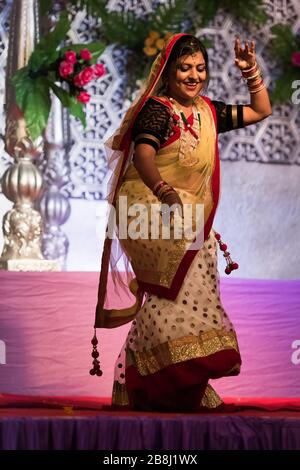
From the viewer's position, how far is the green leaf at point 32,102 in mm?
5945

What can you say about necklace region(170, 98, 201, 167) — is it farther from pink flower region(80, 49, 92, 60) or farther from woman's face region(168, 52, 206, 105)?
pink flower region(80, 49, 92, 60)

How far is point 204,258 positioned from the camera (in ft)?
11.5

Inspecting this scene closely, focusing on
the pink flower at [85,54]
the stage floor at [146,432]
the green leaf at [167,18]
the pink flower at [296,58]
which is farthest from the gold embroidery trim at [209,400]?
the pink flower at [296,58]

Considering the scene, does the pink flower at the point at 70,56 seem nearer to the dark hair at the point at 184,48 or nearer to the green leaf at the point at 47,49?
the green leaf at the point at 47,49

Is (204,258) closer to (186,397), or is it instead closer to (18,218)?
(186,397)

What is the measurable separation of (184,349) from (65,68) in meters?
3.12

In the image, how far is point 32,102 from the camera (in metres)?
5.95

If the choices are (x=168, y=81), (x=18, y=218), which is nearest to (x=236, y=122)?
(x=168, y=81)

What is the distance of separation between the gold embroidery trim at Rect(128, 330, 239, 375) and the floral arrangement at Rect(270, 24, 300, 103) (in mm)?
4075

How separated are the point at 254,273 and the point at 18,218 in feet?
6.57

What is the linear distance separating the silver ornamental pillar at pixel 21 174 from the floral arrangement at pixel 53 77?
72 mm

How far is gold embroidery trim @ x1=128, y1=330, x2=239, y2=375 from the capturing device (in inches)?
132

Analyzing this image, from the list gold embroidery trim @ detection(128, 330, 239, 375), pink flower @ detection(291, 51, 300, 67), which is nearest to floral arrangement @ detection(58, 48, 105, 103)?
pink flower @ detection(291, 51, 300, 67)

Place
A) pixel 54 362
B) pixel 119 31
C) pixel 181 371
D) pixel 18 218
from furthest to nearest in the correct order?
pixel 119 31 → pixel 18 218 → pixel 54 362 → pixel 181 371
